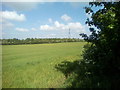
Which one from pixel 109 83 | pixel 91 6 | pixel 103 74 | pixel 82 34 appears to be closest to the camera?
pixel 109 83

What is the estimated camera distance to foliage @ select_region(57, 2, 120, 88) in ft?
24.3

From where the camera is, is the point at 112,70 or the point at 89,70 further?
the point at 89,70

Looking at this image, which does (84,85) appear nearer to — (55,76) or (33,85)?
(33,85)

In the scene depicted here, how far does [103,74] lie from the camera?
8.60 m

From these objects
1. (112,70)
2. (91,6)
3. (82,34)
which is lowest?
(112,70)

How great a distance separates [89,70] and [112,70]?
4.01ft

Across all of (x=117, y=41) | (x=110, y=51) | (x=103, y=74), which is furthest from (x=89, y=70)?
(x=117, y=41)

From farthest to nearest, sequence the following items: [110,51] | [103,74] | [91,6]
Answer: [91,6], [103,74], [110,51]

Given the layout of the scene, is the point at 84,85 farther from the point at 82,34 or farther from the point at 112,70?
the point at 82,34

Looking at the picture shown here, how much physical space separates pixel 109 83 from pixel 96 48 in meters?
2.29

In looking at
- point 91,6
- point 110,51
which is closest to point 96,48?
point 110,51

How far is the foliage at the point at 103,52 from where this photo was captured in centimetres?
740

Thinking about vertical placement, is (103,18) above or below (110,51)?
above

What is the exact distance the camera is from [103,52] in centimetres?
848
